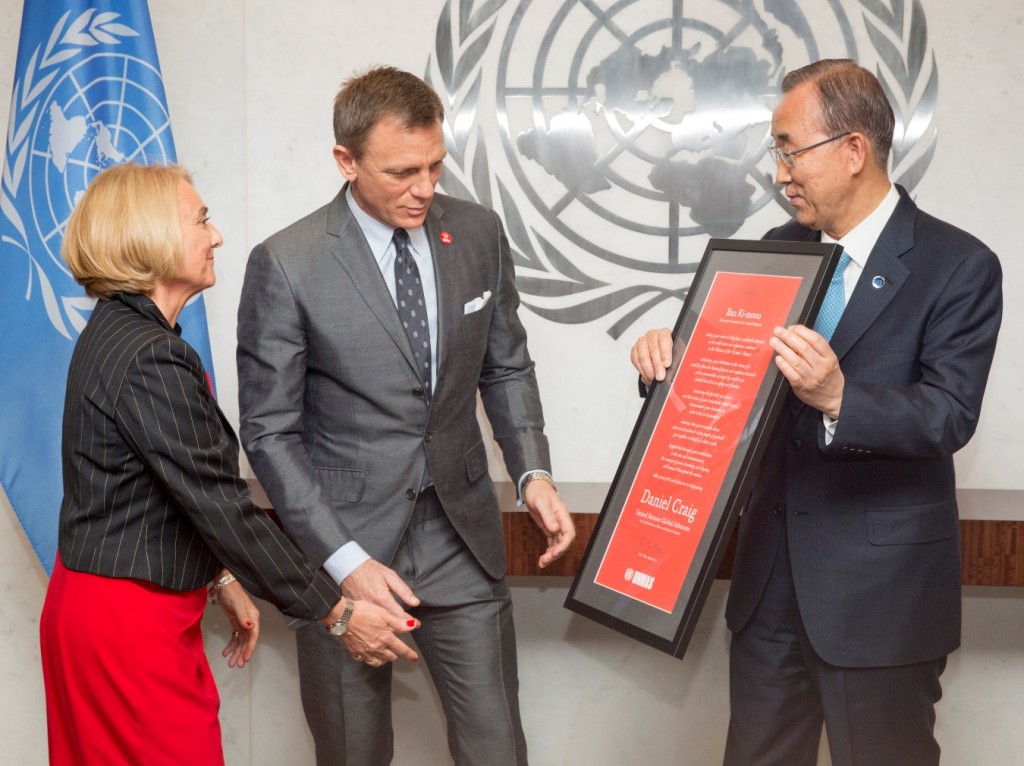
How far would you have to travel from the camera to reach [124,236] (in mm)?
1763

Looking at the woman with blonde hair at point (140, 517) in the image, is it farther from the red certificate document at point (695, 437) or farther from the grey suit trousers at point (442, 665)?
the red certificate document at point (695, 437)

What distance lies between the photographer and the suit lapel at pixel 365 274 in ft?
6.76

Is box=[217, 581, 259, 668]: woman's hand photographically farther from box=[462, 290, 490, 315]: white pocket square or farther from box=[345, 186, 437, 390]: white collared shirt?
box=[462, 290, 490, 315]: white pocket square

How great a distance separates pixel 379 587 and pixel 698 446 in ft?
2.26

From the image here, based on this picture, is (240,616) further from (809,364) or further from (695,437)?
(809,364)

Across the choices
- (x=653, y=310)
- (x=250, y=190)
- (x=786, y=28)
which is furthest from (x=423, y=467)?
(x=786, y=28)

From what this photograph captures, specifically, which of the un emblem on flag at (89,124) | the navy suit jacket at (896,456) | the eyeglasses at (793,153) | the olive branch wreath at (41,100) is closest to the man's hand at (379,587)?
the navy suit jacket at (896,456)

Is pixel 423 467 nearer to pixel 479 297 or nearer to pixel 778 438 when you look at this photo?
pixel 479 297

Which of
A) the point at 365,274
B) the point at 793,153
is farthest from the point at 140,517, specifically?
the point at 793,153

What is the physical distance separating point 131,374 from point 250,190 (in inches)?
60.4

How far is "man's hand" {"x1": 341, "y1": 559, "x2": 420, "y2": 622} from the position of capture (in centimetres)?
195

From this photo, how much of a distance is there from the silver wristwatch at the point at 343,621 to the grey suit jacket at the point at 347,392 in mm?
130

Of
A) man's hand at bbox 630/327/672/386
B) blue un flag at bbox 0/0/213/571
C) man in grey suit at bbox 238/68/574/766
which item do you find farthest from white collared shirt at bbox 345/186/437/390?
blue un flag at bbox 0/0/213/571

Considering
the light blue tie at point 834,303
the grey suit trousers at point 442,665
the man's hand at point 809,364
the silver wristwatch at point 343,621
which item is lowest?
the grey suit trousers at point 442,665
